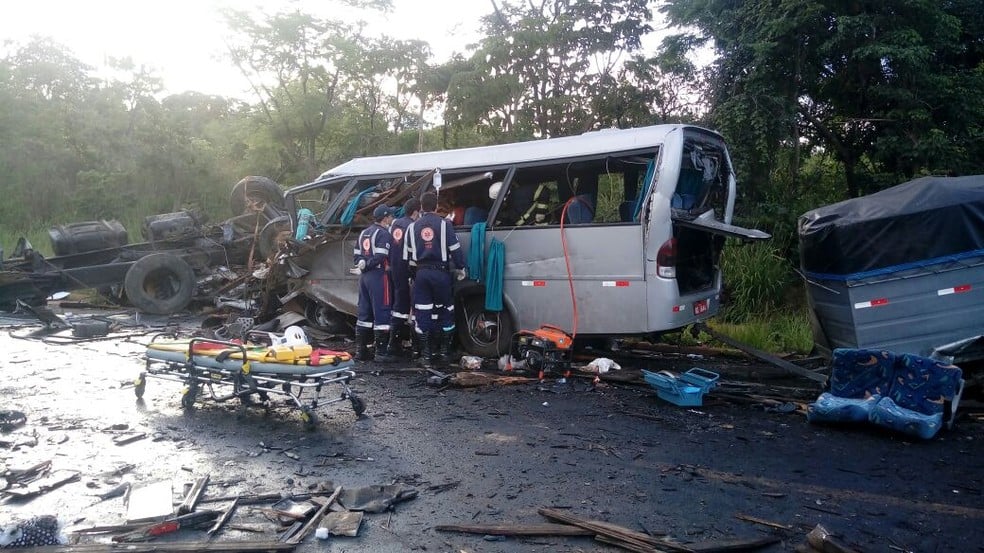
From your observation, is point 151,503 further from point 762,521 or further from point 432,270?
point 432,270

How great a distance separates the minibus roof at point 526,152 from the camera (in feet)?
22.4

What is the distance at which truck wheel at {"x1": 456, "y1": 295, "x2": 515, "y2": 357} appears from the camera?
7746mm

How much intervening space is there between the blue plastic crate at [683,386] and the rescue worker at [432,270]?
244cm

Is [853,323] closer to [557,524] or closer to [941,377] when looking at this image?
[941,377]

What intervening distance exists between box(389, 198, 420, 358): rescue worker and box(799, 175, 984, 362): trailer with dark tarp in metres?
4.16

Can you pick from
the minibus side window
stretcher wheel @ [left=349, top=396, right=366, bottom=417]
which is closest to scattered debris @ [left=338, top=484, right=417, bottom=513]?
stretcher wheel @ [left=349, top=396, right=366, bottom=417]

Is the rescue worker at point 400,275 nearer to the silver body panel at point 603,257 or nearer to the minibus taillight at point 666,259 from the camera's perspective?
the silver body panel at point 603,257

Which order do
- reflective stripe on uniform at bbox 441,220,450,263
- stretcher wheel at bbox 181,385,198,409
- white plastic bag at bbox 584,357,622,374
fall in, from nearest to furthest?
stretcher wheel at bbox 181,385,198,409 → white plastic bag at bbox 584,357,622,374 → reflective stripe on uniform at bbox 441,220,450,263

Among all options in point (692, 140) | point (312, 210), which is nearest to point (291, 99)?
point (312, 210)

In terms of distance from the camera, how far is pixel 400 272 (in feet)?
26.1

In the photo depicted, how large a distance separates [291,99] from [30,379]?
12670mm

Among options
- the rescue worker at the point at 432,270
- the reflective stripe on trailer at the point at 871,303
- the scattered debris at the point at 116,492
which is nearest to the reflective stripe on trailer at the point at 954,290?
the reflective stripe on trailer at the point at 871,303

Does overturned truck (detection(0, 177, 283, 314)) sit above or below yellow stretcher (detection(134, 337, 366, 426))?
above

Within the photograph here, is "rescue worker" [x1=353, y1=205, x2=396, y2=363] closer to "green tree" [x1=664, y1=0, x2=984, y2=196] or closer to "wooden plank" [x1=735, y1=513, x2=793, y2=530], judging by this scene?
"wooden plank" [x1=735, y1=513, x2=793, y2=530]
